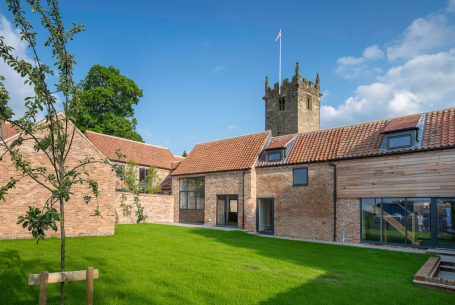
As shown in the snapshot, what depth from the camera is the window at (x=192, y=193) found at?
28.8 metres

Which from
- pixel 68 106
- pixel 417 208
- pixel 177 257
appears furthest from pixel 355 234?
pixel 68 106

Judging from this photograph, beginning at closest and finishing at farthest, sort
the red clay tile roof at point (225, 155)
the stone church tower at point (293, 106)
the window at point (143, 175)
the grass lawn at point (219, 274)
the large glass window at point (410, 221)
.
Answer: the grass lawn at point (219, 274), the large glass window at point (410, 221), the red clay tile roof at point (225, 155), the window at point (143, 175), the stone church tower at point (293, 106)

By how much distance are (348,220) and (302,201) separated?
307 cm

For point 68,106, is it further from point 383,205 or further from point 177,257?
point 383,205

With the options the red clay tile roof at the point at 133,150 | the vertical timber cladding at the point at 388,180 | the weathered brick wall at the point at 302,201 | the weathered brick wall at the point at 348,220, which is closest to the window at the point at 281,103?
the red clay tile roof at the point at 133,150

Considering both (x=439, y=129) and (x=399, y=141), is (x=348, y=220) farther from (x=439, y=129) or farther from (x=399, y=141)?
(x=439, y=129)

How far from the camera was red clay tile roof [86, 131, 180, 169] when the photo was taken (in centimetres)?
3172

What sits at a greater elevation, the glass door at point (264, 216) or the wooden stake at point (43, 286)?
the wooden stake at point (43, 286)

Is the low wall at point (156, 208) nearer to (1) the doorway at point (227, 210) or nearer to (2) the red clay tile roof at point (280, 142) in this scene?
(1) the doorway at point (227, 210)

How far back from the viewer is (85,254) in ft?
40.4

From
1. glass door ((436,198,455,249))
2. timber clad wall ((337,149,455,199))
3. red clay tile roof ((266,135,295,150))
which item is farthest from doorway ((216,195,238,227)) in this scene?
glass door ((436,198,455,249))

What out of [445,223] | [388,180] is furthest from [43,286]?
[445,223]

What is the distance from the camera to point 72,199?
58.5 ft

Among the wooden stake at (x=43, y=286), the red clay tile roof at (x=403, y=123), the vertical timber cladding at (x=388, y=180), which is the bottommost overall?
the wooden stake at (x=43, y=286)
